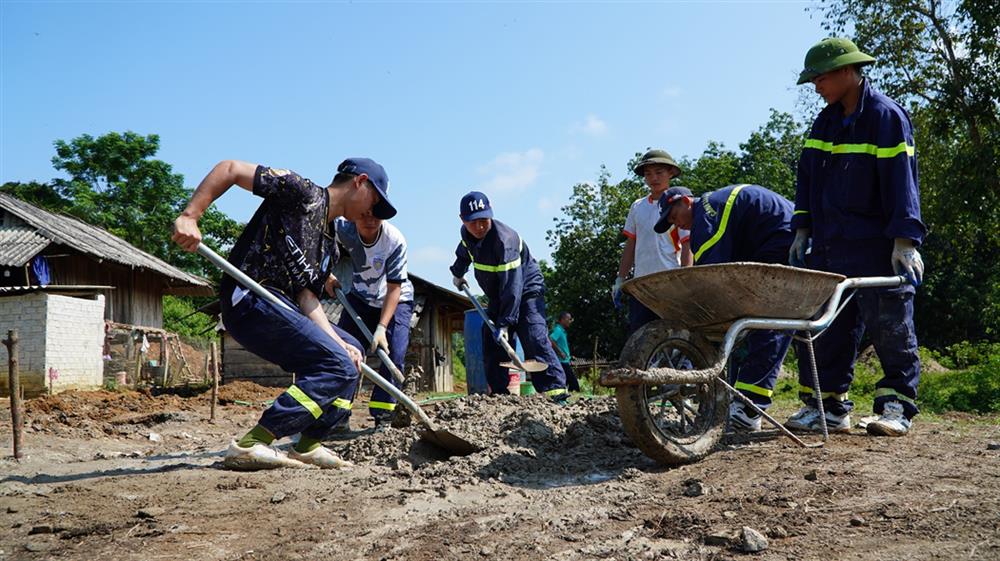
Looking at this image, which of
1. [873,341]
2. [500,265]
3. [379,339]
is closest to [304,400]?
[379,339]

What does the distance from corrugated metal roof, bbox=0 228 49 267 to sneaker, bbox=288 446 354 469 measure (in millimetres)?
13103

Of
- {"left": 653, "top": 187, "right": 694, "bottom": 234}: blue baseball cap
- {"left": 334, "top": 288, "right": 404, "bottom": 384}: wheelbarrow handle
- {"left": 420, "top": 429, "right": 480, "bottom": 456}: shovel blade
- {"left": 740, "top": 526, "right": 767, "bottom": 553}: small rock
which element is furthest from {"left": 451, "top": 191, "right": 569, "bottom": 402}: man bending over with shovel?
{"left": 740, "top": 526, "right": 767, "bottom": 553}: small rock

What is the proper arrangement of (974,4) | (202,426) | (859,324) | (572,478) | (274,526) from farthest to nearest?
(974,4)
(202,426)
(859,324)
(572,478)
(274,526)

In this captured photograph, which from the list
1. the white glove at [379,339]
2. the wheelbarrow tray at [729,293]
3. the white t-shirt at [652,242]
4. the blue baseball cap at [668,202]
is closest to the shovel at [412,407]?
the white glove at [379,339]

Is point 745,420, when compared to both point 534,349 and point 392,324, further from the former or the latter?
point 392,324

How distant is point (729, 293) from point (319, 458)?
90.7 inches

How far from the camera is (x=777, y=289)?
3.57 m

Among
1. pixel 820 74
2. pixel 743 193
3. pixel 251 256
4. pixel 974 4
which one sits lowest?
pixel 251 256

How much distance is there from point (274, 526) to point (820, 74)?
3.53 meters

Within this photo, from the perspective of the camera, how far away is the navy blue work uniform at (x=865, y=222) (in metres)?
4.00

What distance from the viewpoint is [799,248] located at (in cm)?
446

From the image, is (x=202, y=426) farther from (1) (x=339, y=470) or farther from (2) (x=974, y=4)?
(2) (x=974, y=4)

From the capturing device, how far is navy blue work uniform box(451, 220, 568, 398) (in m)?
6.45

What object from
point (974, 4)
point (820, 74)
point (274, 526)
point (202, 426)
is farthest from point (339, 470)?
→ point (974, 4)
